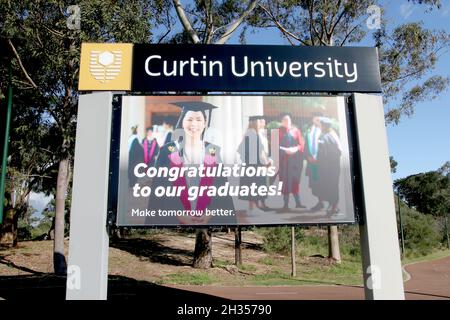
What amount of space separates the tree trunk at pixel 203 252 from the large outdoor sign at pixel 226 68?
47.0 ft

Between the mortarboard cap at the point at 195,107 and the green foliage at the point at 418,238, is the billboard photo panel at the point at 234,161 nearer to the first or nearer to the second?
the mortarboard cap at the point at 195,107

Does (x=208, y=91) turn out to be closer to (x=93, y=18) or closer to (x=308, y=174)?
(x=308, y=174)

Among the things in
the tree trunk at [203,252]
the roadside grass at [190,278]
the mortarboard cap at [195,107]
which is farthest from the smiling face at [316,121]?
the tree trunk at [203,252]

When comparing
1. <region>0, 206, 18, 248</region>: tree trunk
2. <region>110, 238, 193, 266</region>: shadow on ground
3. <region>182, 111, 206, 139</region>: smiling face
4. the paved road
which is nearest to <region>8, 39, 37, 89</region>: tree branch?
<region>0, 206, 18, 248</region>: tree trunk

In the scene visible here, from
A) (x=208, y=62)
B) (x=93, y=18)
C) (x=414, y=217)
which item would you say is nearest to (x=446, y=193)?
(x=414, y=217)

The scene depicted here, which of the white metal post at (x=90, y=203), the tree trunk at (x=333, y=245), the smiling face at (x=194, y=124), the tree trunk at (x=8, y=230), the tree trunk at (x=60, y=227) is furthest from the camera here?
the tree trunk at (x=8, y=230)

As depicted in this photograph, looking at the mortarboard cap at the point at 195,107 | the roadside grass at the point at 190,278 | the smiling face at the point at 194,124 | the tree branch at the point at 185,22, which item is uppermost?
the tree branch at the point at 185,22

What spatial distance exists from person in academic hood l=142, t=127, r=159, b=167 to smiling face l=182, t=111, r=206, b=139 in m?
0.66

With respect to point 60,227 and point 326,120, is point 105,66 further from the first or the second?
point 60,227

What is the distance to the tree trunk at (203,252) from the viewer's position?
70.4 ft

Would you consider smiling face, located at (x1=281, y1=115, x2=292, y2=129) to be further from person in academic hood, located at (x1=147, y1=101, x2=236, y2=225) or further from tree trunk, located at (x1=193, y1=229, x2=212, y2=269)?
tree trunk, located at (x1=193, y1=229, x2=212, y2=269)

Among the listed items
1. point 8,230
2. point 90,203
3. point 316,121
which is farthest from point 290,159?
point 8,230

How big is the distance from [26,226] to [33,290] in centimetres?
3716

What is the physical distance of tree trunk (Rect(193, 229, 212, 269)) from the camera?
70.4 feet
